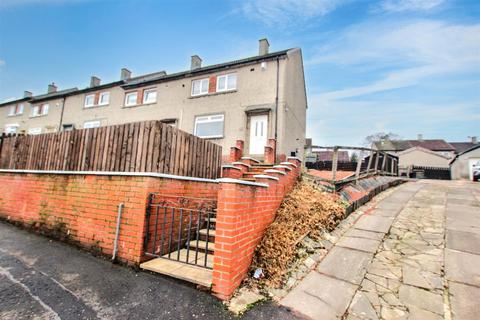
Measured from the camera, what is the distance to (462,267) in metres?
3.31

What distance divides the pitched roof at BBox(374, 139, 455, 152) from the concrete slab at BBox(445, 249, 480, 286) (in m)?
43.4

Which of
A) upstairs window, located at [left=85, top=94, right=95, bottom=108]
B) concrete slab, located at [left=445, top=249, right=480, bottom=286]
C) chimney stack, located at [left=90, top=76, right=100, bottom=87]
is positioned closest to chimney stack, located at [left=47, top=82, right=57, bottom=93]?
chimney stack, located at [left=90, top=76, right=100, bottom=87]

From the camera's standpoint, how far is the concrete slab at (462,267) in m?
3.04

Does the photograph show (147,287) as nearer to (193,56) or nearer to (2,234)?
(2,234)

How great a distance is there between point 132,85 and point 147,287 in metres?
16.0

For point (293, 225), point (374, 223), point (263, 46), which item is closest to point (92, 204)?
point (293, 225)

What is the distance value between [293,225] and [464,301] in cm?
238

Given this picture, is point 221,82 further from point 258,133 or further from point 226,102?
point 258,133

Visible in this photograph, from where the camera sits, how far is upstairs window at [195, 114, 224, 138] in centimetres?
1249

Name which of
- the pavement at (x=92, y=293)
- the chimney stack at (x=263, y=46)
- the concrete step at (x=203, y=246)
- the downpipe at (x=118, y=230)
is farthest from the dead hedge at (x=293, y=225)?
the chimney stack at (x=263, y=46)

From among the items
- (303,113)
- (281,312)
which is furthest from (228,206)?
(303,113)

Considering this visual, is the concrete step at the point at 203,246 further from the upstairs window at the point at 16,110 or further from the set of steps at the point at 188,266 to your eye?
the upstairs window at the point at 16,110

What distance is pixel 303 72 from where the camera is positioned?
49.1 feet

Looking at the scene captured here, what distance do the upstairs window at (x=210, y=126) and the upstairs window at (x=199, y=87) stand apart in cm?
174
